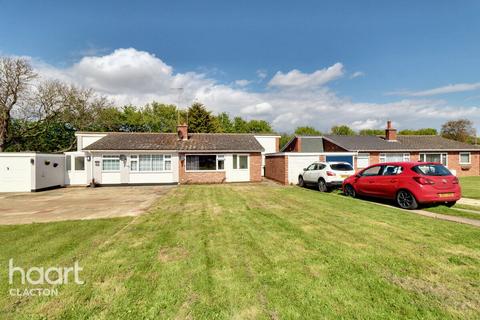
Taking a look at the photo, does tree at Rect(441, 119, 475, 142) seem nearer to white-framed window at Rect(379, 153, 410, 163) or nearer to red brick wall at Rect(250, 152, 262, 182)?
white-framed window at Rect(379, 153, 410, 163)

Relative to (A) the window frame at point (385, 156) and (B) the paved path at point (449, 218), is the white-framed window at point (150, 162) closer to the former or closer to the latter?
(B) the paved path at point (449, 218)

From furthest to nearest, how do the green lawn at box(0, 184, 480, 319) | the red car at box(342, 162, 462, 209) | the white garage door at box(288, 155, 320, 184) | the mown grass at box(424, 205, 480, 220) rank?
the white garage door at box(288, 155, 320, 184), the red car at box(342, 162, 462, 209), the mown grass at box(424, 205, 480, 220), the green lawn at box(0, 184, 480, 319)

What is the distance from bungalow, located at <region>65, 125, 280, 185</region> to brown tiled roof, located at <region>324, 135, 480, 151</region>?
10066 mm

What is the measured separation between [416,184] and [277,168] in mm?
11749

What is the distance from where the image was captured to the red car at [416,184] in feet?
26.5

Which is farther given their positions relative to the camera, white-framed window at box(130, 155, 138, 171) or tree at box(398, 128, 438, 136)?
tree at box(398, 128, 438, 136)

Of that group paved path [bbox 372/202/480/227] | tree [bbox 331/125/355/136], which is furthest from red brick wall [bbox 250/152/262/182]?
tree [bbox 331/125/355/136]

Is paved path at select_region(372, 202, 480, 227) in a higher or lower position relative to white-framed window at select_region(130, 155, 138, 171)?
lower

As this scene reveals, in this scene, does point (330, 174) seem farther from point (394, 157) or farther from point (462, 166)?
point (462, 166)

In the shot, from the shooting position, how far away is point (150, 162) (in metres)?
18.1

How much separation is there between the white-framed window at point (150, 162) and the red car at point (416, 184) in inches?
565

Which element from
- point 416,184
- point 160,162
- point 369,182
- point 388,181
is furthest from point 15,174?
point 416,184

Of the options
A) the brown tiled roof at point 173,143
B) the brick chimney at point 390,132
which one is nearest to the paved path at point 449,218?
the brown tiled roof at point 173,143

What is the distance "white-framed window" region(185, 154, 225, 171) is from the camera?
18.6 m
